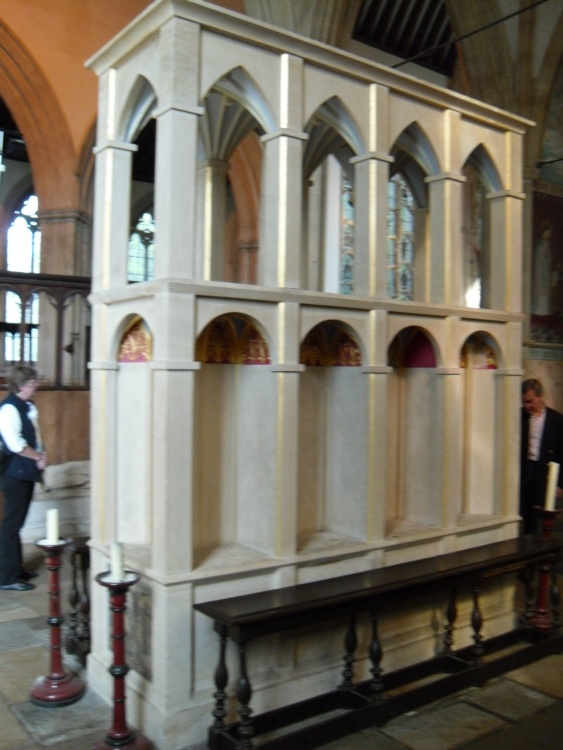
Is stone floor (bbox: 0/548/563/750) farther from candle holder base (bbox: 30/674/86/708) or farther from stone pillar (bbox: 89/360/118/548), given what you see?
stone pillar (bbox: 89/360/118/548)

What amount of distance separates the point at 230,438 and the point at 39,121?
7.03 m

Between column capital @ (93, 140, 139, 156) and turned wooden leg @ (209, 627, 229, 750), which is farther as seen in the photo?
column capital @ (93, 140, 139, 156)

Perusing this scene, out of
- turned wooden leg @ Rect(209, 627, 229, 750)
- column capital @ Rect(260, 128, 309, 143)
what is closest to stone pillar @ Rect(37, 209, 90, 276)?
column capital @ Rect(260, 128, 309, 143)

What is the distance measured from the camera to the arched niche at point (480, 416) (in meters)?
4.33

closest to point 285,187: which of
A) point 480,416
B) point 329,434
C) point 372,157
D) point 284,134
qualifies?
point 284,134

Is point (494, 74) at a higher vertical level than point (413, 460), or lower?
higher

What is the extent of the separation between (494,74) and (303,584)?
8.66 meters

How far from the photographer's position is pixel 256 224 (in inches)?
430

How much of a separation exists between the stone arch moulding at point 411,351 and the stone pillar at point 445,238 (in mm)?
251

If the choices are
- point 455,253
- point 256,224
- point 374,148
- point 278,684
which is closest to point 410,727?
point 278,684

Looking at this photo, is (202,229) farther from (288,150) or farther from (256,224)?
(256,224)

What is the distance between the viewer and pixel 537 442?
503 centimetres

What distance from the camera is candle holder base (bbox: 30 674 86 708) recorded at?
10.8 ft

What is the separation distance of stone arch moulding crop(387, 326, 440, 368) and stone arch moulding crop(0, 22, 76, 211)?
646 centimetres
